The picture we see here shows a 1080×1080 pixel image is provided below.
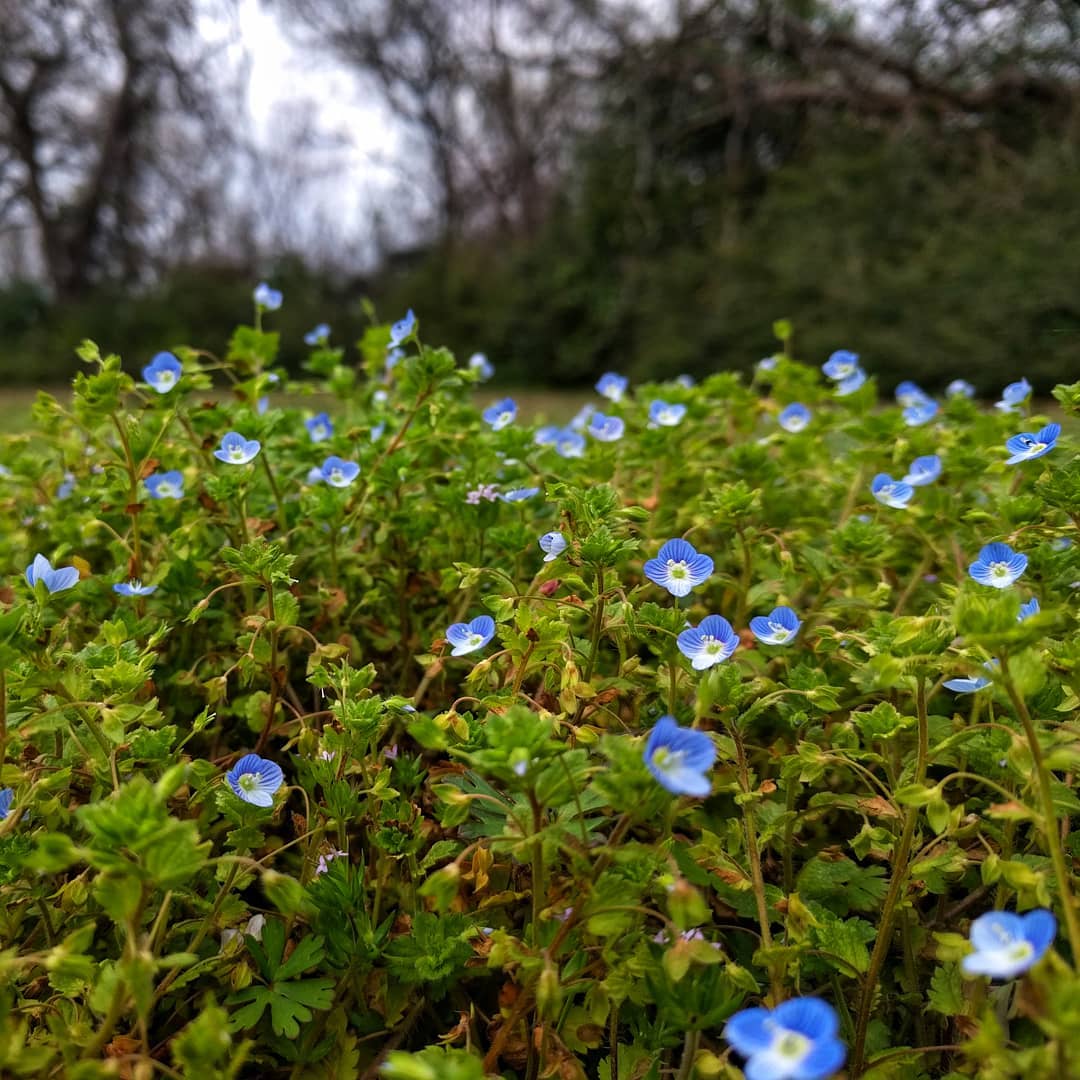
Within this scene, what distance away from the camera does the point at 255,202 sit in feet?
49.0

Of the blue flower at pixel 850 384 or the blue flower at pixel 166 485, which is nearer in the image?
the blue flower at pixel 166 485

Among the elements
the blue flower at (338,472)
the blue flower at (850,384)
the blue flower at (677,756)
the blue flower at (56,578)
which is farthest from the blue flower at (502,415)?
the blue flower at (677,756)

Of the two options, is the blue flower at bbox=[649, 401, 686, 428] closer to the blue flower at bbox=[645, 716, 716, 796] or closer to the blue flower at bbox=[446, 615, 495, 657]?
the blue flower at bbox=[446, 615, 495, 657]

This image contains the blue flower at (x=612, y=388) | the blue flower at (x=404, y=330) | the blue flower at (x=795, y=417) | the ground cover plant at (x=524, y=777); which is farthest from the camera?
the blue flower at (x=612, y=388)

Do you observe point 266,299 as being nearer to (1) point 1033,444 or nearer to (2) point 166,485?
(2) point 166,485

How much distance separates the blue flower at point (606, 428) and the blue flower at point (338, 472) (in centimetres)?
55

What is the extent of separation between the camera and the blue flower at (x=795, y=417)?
200 cm

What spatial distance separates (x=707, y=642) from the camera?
40.6 inches

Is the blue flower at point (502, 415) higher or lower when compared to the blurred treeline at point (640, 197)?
lower

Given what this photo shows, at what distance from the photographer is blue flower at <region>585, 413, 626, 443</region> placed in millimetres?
1855

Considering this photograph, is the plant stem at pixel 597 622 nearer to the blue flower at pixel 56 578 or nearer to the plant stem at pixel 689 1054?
the plant stem at pixel 689 1054

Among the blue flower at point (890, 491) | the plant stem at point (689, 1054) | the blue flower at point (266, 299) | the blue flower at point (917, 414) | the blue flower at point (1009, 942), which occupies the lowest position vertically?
the plant stem at point (689, 1054)

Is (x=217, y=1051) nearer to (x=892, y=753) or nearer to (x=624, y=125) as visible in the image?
(x=892, y=753)

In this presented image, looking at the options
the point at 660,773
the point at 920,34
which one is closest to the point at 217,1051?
the point at 660,773
